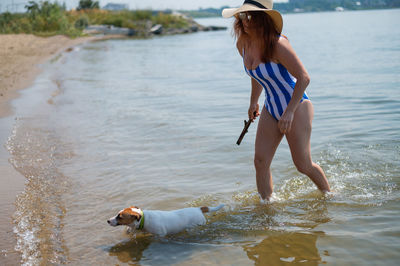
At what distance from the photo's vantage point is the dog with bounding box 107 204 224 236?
139 inches

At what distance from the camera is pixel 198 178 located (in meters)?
5.20

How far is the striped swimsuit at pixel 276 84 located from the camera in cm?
346

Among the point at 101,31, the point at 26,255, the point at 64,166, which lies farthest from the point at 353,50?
the point at 101,31

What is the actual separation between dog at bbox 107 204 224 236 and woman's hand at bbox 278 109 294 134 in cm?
97

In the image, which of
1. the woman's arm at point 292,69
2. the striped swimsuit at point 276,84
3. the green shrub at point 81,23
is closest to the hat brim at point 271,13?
the woman's arm at point 292,69

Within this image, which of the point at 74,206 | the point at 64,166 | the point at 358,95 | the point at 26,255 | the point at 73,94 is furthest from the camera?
the point at 73,94

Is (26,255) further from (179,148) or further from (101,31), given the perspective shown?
(101,31)

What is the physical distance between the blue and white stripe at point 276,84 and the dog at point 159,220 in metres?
1.08

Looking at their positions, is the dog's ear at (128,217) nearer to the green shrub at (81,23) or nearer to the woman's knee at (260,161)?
the woman's knee at (260,161)

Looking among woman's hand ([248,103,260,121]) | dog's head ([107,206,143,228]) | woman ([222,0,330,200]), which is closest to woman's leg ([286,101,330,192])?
woman ([222,0,330,200])

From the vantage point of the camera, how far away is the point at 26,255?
323 centimetres

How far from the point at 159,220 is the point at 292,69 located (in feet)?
5.54

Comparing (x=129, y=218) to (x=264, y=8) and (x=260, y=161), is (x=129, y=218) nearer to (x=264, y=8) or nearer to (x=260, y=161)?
(x=260, y=161)

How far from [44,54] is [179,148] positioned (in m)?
18.0
